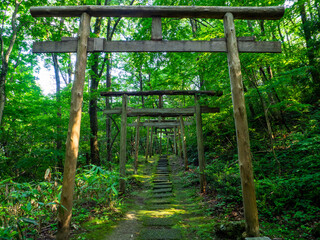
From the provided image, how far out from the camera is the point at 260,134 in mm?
8641

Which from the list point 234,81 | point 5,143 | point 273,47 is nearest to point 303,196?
point 234,81

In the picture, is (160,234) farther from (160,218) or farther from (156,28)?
(156,28)

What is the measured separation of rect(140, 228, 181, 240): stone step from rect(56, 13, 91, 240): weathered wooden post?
5.31 feet

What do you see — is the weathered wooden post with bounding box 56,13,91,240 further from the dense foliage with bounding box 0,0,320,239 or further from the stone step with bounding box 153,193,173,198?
the stone step with bounding box 153,193,173,198

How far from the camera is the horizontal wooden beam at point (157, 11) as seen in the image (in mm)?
3818

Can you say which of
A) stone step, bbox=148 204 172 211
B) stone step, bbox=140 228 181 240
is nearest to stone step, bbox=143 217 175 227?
stone step, bbox=140 228 181 240

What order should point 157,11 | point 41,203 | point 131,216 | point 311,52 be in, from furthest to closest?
point 311,52
point 131,216
point 157,11
point 41,203

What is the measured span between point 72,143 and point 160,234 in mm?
2761

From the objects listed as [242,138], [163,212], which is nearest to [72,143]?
[242,138]

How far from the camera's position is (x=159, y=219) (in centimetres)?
496

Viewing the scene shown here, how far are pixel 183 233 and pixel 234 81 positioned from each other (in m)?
3.54

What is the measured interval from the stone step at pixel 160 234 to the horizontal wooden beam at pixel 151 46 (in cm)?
406

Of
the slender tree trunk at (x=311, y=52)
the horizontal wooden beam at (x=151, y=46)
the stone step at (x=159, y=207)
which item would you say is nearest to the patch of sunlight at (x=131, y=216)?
the stone step at (x=159, y=207)

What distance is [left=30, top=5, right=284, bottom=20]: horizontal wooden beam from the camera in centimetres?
382
